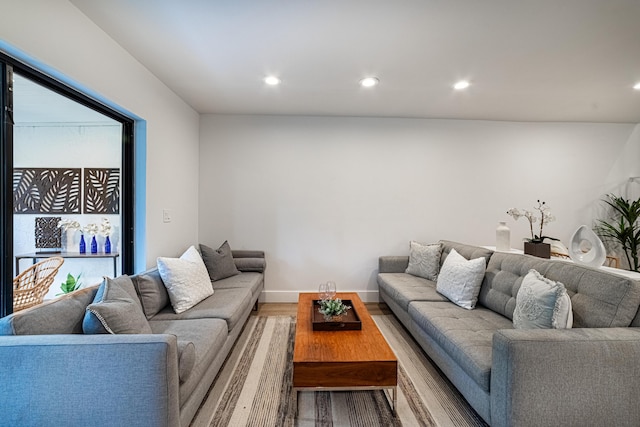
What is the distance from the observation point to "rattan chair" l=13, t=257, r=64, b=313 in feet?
5.61

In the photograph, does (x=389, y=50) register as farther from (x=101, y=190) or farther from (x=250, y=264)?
(x=250, y=264)

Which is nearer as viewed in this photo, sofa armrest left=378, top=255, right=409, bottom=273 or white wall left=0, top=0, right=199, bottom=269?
white wall left=0, top=0, right=199, bottom=269

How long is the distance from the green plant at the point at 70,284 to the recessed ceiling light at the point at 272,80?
231 centimetres

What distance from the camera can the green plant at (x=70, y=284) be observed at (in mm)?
2152

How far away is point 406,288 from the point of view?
3.18 metres

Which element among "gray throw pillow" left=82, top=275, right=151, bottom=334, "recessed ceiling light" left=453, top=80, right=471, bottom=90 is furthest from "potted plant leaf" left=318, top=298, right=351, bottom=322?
"recessed ceiling light" left=453, top=80, right=471, bottom=90

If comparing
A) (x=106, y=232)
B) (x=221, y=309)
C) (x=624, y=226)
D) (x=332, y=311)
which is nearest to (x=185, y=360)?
(x=221, y=309)

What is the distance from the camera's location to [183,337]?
6.39 ft

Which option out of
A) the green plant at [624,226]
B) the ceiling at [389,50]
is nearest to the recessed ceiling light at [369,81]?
the ceiling at [389,50]

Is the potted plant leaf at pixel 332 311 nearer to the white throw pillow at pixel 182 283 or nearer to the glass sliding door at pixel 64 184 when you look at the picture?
the white throw pillow at pixel 182 283

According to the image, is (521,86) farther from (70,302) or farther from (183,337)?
(70,302)

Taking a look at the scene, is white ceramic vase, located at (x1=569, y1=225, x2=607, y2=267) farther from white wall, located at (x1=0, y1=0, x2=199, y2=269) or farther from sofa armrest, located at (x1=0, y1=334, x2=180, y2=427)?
white wall, located at (x1=0, y1=0, x2=199, y2=269)

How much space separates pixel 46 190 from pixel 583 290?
356 cm

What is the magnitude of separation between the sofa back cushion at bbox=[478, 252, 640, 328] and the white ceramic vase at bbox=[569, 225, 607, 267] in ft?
0.52
